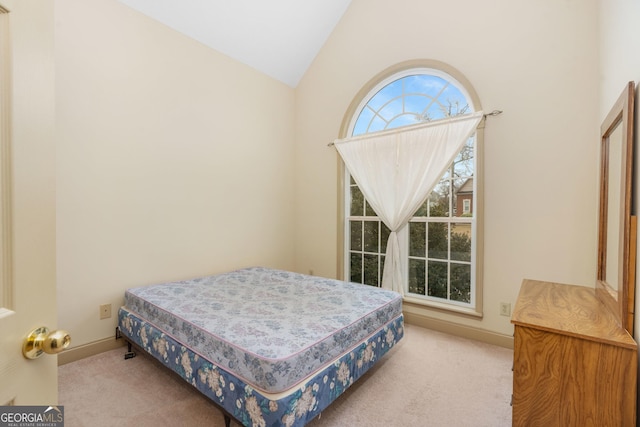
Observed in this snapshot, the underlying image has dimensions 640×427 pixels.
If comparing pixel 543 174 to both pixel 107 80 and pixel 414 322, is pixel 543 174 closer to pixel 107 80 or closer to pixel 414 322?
pixel 414 322

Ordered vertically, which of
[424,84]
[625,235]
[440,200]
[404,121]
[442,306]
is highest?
[424,84]

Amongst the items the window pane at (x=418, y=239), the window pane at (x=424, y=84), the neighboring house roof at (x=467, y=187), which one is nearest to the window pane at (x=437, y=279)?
the window pane at (x=418, y=239)

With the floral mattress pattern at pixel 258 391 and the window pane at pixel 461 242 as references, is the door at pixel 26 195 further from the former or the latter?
the window pane at pixel 461 242

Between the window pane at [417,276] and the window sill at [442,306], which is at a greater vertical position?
the window pane at [417,276]

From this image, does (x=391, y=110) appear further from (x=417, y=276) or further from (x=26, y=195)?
(x=26, y=195)

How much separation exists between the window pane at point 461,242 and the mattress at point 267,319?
90cm

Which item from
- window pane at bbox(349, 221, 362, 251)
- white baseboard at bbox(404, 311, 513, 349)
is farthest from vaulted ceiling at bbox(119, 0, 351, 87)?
white baseboard at bbox(404, 311, 513, 349)

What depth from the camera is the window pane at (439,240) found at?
2938 mm

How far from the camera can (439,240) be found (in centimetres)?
298

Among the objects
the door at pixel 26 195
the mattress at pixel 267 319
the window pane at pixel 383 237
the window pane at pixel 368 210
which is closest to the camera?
the door at pixel 26 195

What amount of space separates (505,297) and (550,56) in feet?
6.62

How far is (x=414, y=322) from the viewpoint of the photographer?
121 inches

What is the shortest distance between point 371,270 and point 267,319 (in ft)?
5.87


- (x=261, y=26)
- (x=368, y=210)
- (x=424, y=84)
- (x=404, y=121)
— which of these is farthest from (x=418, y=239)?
(x=261, y=26)
